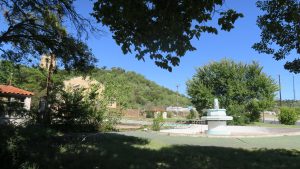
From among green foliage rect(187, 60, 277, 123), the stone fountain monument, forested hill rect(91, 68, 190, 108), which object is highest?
forested hill rect(91, 68, 190, 108)

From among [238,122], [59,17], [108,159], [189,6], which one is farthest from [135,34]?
[238,122]

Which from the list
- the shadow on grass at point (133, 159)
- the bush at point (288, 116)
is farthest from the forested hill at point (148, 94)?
the shadow on grass at point (133, 159)

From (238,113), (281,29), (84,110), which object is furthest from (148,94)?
(281,29)

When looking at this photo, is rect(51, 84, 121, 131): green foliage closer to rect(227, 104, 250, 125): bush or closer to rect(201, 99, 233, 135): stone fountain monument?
rect(201, 99, 233, 135): stone fountain monument

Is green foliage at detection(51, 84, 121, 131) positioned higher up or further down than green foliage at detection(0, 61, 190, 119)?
further down

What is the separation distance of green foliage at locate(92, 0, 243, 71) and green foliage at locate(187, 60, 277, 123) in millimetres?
34008

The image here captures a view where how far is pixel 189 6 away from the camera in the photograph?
6.25m

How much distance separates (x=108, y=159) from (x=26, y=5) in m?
7.81

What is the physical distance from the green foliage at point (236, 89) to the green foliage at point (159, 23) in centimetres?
3401

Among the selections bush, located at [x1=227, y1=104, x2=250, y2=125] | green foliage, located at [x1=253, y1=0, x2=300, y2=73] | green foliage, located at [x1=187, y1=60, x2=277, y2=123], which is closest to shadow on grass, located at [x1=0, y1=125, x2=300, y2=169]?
green foliage, located at [x1=253, y1=0, x2=300, y2=73]

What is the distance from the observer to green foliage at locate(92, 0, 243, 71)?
6.14 meters

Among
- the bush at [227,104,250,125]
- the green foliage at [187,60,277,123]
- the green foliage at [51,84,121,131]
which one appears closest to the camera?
the green foliage at [51,84,121,131]

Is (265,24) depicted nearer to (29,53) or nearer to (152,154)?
(152,154)

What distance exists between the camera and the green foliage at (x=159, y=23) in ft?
20.1
